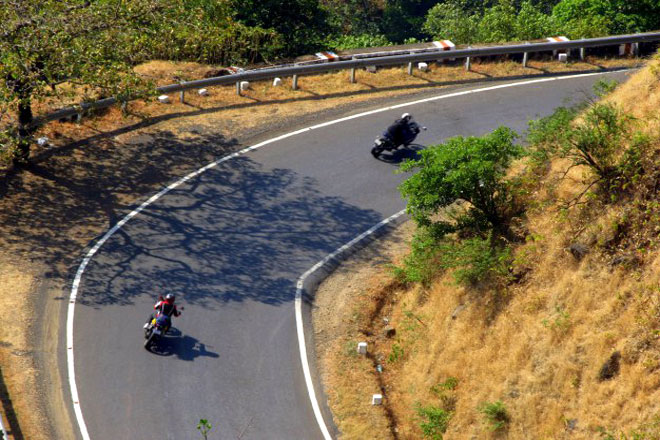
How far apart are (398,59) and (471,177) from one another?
13.0 metres

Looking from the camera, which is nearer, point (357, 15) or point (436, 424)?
point (436, 424)

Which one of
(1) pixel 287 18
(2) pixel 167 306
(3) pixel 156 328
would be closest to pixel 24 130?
(2) pixel 167 306

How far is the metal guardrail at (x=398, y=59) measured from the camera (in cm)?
2923

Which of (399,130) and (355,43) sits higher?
(355,43)

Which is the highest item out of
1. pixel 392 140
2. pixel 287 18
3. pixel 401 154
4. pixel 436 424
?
pixel 287 18

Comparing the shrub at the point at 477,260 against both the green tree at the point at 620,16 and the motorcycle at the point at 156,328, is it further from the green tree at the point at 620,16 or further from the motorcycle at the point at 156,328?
the green tree at the point at 620,16

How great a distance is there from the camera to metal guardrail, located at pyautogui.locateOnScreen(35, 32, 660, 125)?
2923 cm

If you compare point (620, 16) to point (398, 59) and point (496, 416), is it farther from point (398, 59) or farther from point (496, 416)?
point (496, 416)

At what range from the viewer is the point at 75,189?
976 inches

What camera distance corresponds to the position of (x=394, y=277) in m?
22.0

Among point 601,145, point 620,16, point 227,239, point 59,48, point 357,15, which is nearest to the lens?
point 601,145

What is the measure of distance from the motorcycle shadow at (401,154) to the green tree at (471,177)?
619cm

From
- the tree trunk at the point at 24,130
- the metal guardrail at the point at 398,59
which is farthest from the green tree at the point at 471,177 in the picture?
the tree trunk at the point at 24,130

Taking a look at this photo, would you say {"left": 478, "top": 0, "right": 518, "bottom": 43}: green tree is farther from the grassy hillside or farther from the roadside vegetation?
the grassy hillside
